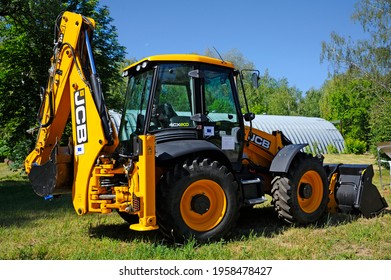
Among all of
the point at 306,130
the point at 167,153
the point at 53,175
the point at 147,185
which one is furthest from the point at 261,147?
the point at 306,130

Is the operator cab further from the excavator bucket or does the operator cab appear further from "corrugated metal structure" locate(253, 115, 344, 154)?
"corrugated metal structure" locate(253, 115, 344, 154)

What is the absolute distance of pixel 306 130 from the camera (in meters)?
34.5

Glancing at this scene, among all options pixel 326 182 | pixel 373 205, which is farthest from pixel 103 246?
pixel 373 205

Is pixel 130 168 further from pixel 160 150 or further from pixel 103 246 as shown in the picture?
pixel 103 246

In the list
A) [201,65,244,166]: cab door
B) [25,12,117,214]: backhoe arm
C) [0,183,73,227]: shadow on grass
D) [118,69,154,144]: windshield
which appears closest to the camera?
[25,12,117,214]: backhoe arm

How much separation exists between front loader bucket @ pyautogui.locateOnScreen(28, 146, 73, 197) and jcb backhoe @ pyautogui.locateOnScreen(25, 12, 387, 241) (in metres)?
0.01

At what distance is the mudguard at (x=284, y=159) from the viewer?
248 inches

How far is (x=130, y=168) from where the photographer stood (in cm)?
507

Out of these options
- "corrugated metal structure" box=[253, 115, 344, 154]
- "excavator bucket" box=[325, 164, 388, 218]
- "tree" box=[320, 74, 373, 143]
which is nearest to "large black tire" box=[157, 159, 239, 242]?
"excavator bucket" box=[325, 164, 388, 218]

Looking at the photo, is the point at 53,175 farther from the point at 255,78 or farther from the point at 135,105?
the point at 255,78

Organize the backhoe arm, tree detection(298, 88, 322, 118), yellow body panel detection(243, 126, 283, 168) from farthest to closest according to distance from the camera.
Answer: tree detection(298, 88, 322, 118), yellow body panel detection(243, 126, 283, 168), the backhoe arm

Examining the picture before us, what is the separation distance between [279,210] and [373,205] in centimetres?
201

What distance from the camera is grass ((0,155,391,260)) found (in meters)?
4.85

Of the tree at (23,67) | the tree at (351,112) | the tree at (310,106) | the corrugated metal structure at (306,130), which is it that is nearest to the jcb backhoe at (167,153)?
the tree at (23,67)
